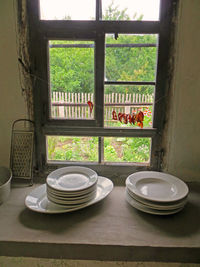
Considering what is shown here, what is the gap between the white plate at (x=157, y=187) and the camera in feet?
3.07

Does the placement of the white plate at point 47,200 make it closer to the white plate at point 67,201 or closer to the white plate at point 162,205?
the white plate at point 67,201

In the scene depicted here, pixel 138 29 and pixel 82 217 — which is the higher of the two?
pixel 138 29

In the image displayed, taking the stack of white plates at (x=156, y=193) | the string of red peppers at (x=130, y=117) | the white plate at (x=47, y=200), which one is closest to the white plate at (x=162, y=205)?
the stack of white plates at (x=156, y=193)

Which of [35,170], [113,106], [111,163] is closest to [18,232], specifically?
[35,170]

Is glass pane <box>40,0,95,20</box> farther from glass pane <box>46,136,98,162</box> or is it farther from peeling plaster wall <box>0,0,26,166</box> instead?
glass pane <box>46,136,98,162</box>

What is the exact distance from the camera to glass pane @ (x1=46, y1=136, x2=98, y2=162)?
1.26 m

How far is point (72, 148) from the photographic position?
1281 millimetres

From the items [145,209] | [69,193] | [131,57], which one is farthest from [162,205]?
[131,57]

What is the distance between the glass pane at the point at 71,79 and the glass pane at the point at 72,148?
0.44ft

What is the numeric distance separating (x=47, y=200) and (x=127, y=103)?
2.15 feet

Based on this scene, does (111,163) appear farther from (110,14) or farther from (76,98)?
(110,14)

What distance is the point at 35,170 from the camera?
127 centimetres

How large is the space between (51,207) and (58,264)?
0.74 feet

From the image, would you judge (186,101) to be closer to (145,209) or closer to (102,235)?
(145,209)
